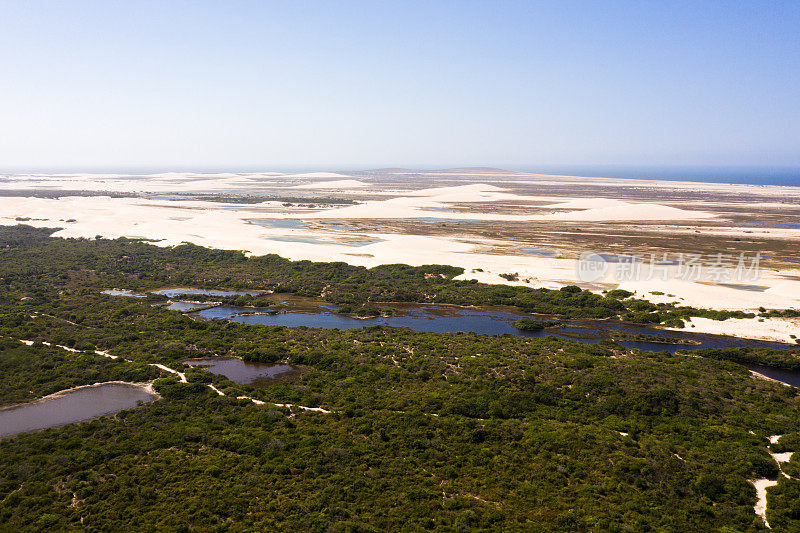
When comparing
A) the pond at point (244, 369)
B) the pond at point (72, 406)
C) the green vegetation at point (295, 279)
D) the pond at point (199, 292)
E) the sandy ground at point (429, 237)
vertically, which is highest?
the sandy ground at point (429, 237)

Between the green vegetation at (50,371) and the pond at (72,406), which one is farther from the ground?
the green vegetation at (50,371)

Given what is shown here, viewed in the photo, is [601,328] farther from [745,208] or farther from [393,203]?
[745,208]

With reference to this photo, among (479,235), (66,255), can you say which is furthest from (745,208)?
(66,255)

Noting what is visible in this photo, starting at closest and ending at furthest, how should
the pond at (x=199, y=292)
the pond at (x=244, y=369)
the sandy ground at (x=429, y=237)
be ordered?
the pond at (x=244, y=369) → the sandy ground at (x=429, y=237) → the pond at (x=199, y=292)

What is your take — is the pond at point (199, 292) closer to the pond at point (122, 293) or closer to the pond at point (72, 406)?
the pond at point (122, 293)

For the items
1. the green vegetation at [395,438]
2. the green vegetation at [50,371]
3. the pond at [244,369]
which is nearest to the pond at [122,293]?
the green vegetation at [395,438]

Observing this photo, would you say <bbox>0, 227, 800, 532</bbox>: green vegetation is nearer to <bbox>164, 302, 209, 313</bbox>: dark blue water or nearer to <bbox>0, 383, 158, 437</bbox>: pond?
<bbox>0, 383, 158, 437</bbox>: pond

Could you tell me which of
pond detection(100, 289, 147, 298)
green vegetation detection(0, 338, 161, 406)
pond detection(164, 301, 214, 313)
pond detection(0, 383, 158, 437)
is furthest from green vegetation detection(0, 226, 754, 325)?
pond detection(0, 383, 158, 437)

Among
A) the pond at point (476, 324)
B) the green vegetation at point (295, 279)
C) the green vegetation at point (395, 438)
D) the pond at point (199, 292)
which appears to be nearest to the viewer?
the green vegetation at point (395, 438)
